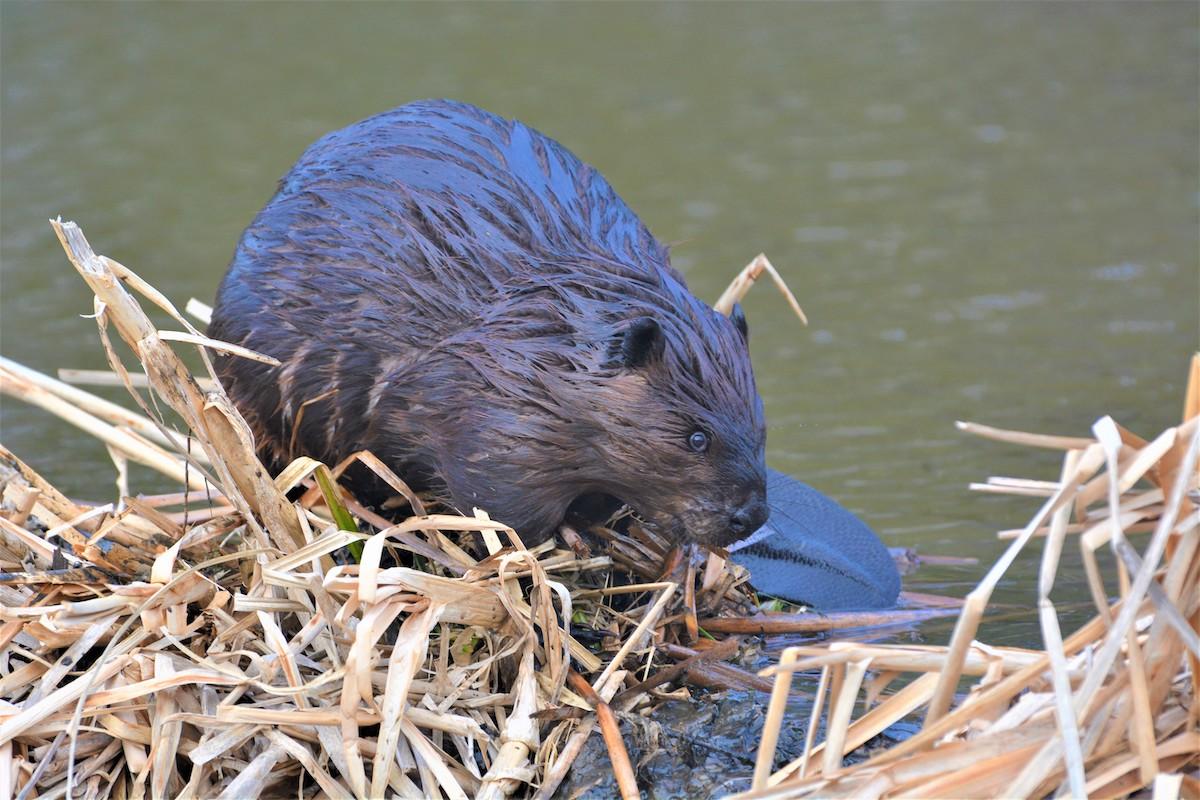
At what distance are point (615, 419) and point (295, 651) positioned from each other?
23.8 inches

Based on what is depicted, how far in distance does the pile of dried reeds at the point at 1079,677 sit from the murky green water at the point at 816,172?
34.4 inches

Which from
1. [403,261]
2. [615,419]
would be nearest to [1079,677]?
[615,419]

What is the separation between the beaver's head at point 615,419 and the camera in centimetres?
250

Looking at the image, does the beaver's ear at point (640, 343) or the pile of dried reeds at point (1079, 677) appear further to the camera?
the beaver's ear at point (640, 343)

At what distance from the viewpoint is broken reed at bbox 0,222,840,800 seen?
229 centimetres

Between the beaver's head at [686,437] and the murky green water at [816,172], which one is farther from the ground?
the beaver's head at [686,437]

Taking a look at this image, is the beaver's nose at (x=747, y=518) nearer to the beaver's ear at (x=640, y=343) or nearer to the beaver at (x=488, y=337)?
the beaver at (x=488, y=337)

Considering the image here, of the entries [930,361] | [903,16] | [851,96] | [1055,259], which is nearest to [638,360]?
[930,361]

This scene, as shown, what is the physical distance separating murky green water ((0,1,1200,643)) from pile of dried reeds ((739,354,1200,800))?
0.87m

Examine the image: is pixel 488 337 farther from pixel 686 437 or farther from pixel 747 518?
pixel 747 518

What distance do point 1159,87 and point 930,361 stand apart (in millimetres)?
3593

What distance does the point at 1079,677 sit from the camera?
1.99 metres

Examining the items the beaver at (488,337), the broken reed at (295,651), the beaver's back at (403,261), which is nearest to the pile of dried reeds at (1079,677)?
the broken reed at (295,651)

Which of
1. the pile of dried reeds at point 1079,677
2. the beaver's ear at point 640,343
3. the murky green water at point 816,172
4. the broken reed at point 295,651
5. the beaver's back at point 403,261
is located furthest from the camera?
the murky green water at point 816,172
